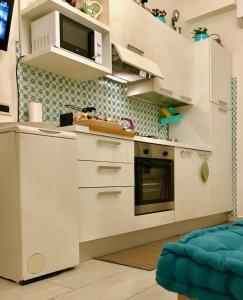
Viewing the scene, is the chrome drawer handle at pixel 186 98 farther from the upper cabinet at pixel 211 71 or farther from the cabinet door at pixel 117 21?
the cabinet door at pixel 117 21

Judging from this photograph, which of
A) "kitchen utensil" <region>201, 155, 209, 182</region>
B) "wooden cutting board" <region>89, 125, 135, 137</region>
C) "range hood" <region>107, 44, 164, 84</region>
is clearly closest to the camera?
"wooden cutting board" <region>89, 125, 135, 137</region>

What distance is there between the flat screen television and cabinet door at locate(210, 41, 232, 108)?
242cm

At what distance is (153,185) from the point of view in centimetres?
278

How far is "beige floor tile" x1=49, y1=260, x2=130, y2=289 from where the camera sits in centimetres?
165

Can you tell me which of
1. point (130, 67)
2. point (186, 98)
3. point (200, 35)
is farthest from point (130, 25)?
point (200, 35)

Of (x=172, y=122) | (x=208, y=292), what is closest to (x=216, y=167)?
(x=172, y=122)

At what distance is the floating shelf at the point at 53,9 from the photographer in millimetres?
2210

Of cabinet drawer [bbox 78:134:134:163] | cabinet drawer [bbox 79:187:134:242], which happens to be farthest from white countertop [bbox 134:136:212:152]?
cabinet drawer [bbox 79:187:134:242]

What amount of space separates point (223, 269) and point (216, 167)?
3.05m

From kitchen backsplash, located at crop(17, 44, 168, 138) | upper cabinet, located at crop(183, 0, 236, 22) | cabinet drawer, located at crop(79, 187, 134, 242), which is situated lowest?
cabinet drawer, located at crop(79, 187, 134, 242)

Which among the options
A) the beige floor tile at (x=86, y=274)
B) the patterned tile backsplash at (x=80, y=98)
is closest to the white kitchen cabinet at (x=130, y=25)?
the patterned tile backsplash at (x=80, y=98)

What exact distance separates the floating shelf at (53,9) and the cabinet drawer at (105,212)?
4.30ft

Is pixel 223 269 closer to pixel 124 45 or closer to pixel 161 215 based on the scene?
pixel 161 215

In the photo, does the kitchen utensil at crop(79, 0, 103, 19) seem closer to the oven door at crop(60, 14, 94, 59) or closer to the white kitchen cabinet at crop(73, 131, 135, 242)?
the oven door at crop(60, 14, 94, 59)
